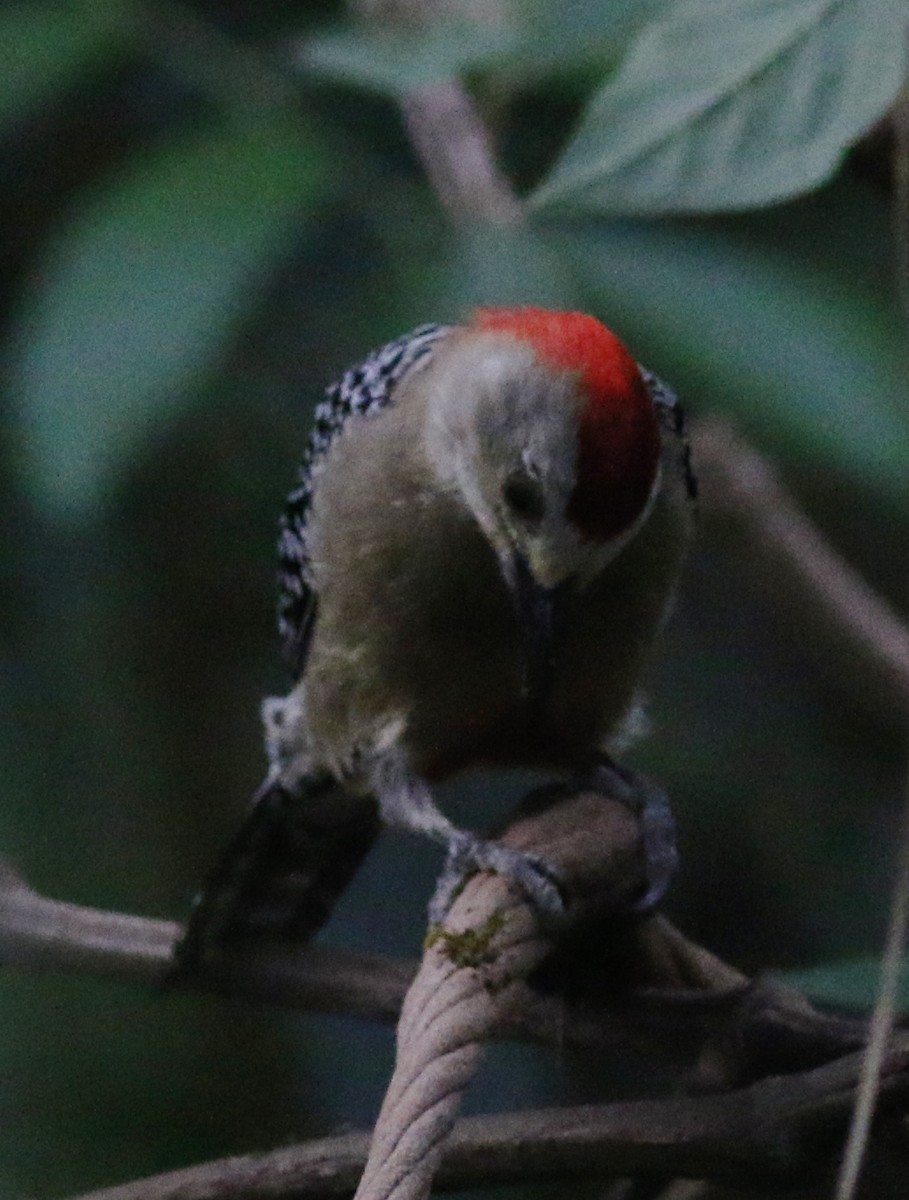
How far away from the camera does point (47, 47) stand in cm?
182

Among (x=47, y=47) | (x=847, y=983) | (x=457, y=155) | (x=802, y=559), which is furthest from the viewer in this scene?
(x=802, y=559)

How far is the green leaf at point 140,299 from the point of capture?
5.07 ft

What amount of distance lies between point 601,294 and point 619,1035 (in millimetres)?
714

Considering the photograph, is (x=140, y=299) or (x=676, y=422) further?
(x=676, y=422)

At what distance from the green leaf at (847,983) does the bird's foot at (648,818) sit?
13 centimetres

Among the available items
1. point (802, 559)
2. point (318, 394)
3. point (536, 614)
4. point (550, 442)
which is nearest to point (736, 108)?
point (550, 442)

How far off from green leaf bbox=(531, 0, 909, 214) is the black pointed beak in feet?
1.73

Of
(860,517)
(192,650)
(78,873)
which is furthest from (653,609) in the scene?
(860,517)

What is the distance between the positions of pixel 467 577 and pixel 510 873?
1.40ft

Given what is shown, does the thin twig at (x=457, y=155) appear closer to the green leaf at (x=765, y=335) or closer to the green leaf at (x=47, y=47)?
the green leaf at (x=765, y=335)

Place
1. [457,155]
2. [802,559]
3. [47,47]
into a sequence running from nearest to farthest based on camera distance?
[47,47] < [457,155] < [802,559]

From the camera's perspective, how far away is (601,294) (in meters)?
1.71

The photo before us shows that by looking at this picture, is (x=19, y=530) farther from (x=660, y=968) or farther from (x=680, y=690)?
(x=660, y=968)

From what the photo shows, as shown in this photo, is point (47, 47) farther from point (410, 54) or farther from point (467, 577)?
point (467, 577)
